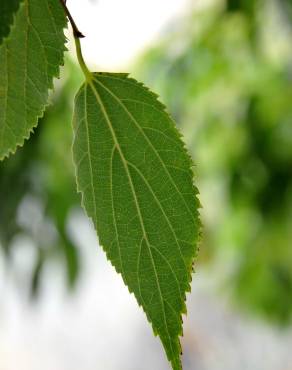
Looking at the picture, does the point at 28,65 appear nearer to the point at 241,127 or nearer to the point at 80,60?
the point at 80,60

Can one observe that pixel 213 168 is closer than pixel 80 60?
No

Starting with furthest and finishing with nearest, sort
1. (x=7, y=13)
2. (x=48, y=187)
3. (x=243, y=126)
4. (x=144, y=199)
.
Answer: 1. (x=243, y=126)
2. (x=48, y=187)
3. (x=144, y=199)
4. (x=7, y=13)

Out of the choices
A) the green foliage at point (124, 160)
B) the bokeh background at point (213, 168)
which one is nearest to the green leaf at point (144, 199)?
the green foliage at point (124, 160)

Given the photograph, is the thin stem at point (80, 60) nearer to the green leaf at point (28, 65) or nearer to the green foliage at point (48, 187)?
the green leaf at point (28, 65)

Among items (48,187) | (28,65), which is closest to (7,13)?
(28,65)

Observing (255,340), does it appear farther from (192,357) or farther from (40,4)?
(40,4)

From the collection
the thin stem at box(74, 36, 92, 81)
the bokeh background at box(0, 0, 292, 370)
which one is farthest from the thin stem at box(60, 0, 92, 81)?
the bokeh background at box(0, 0, 292, 370)
